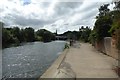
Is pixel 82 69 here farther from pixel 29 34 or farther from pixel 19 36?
pixel 29 34

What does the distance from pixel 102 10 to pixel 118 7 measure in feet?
100

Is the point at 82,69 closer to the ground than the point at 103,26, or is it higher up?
closer to the ground

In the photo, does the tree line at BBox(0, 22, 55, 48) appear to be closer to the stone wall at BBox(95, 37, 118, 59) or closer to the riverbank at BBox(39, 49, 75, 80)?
the stone wall at BBox(95, 37, 118, 59)

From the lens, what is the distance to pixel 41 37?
498 feet

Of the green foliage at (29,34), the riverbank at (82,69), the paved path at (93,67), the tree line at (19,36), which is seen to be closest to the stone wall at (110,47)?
the paved path at (93,67)

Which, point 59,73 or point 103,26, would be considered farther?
point 103,26

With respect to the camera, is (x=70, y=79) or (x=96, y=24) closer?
(x=70, y=79)

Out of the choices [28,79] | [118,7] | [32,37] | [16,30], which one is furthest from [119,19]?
[32,37]

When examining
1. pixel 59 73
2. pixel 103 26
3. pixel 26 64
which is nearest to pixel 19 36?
pixel 103 26

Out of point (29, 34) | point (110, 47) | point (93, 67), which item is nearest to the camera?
point (93, 67)

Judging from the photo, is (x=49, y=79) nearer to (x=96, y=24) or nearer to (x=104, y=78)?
(x=104, y=78)

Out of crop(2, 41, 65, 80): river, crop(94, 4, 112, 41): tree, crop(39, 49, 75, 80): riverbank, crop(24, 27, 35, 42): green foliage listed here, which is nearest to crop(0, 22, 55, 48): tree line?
crop(24, 27, 35, 42): green foliage

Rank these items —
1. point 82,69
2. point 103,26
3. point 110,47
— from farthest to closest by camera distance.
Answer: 1. point 103,26
2. point 110,47
3. point 82,69

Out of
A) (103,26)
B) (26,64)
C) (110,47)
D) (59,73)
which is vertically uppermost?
(103,26)
